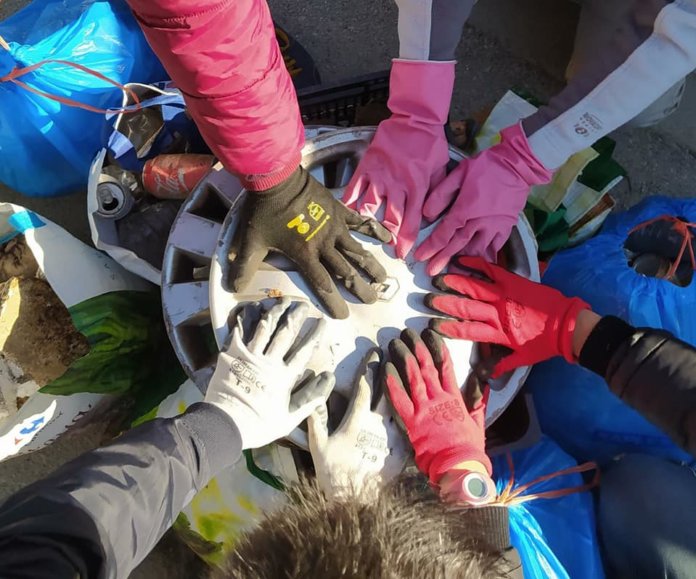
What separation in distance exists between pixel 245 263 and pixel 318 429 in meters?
0.32

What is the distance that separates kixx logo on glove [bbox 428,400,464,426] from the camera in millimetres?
1047

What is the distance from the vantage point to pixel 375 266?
3.66 feet

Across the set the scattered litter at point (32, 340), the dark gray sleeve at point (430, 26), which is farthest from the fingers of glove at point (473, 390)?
the scattered litter at point (32, 340)

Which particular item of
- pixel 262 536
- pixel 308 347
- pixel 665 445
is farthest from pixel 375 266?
pixel 665 445

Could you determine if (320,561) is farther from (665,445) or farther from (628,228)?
(628,228)

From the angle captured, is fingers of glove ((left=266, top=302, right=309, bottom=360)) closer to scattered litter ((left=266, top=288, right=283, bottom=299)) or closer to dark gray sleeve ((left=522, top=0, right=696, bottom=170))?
scattered litter ((left=266, top=288, right=283, bottom=299))

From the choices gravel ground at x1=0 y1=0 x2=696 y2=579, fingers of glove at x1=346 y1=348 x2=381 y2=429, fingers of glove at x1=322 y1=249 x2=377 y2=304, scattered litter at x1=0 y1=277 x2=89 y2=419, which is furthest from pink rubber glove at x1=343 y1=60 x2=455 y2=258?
scattered litter at x1=0 y1=277 x2=89 y2=419

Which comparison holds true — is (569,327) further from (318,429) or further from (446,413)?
(318,429)

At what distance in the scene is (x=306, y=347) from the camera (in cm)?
107

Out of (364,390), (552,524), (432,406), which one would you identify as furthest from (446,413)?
(552,524)

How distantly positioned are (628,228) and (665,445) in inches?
17.5

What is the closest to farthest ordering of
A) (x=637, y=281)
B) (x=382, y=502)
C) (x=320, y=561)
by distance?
(x=320, y=561) → (x=382, y=502) → (x=637, y=281)

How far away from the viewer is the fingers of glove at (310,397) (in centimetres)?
104

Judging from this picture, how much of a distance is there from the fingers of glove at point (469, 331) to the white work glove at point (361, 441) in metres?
0.13
